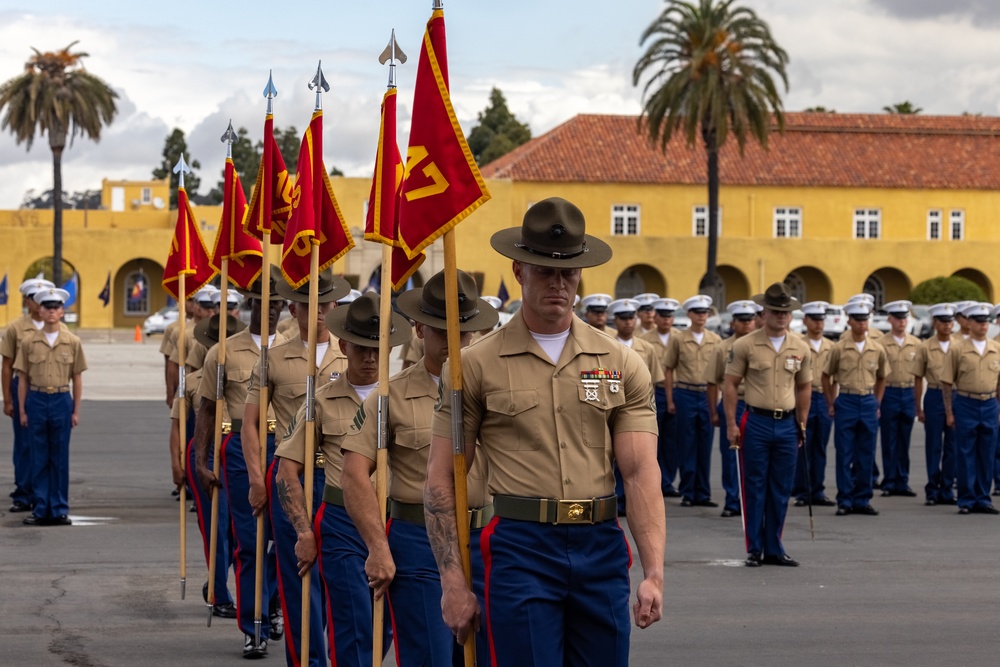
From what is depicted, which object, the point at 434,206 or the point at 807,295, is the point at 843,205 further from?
the point at 434,206

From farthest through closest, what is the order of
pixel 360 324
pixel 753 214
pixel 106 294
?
pixel 753 214, pixel 106 294, pixel 360 324

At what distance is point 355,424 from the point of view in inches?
253

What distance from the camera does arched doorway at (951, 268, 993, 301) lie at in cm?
6788

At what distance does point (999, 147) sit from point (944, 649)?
66.2 meters

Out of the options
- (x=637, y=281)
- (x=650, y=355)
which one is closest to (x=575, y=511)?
(x=650, y=355)

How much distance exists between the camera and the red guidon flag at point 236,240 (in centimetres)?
991

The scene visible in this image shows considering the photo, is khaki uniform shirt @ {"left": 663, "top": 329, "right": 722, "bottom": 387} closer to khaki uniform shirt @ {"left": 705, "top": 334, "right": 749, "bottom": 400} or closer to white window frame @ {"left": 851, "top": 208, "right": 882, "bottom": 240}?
khaki uniform shirt @ {"left": 705, "top": 334, "right": 749, "bottom": 400}

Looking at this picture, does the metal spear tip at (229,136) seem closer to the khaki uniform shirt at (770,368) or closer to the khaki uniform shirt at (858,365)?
the khaki uniform shirt at (770,368)

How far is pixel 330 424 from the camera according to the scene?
705 centimetres

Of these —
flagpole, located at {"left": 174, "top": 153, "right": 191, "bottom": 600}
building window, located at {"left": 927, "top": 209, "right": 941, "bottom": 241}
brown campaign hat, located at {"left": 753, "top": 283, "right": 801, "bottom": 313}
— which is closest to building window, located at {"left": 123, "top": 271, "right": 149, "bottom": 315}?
building window, located at {"left": 927, "top": 209, "right": 941, "bottom": 241}

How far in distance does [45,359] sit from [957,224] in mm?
60619

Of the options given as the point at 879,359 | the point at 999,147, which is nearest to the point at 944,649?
the point at 879,359

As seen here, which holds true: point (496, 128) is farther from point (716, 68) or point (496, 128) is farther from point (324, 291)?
point (324, 291)

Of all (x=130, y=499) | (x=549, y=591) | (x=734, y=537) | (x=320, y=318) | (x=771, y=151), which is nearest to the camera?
(x=549, y=591)
